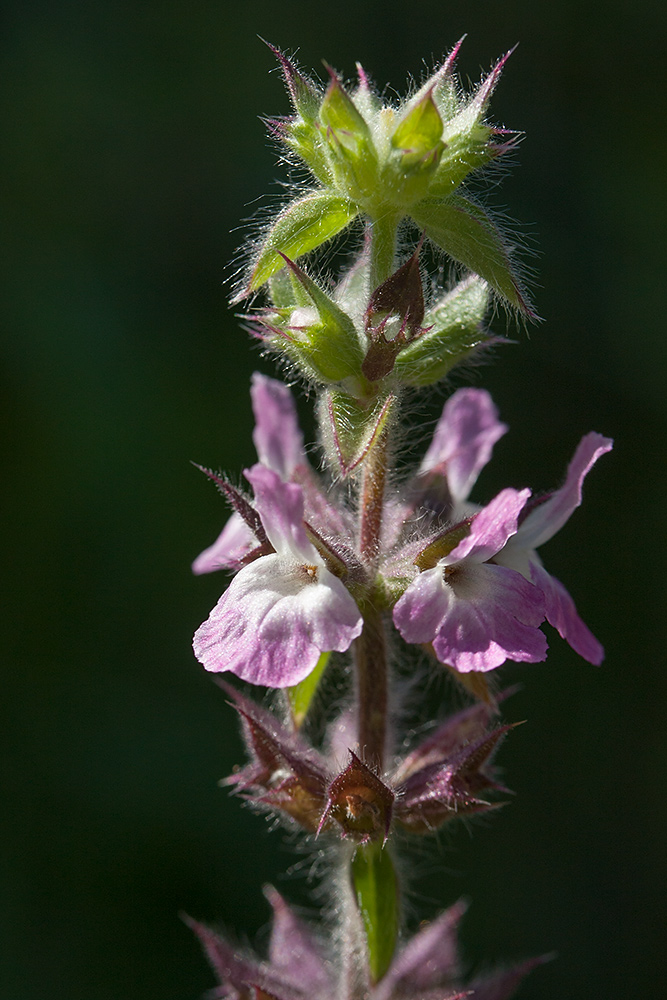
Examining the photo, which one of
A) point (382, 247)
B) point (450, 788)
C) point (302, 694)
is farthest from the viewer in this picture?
point (302, 694)

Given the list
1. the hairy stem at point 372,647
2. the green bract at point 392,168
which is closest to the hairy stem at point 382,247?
the green bract at point 392,168

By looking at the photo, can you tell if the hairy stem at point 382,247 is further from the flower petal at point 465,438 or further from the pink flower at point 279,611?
the flower petal at point 465,438

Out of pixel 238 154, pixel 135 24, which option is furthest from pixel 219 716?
pixel 135 24

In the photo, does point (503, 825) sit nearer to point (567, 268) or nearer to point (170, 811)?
point (170, 811)

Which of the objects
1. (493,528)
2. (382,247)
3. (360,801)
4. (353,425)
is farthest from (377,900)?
(382,247)

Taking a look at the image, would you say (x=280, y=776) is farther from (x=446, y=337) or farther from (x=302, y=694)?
(x=446, y=337)

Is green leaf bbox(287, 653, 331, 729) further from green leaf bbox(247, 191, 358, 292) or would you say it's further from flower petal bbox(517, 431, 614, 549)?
green leaf bbox(247, 191, 358, 292)
